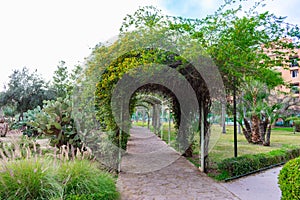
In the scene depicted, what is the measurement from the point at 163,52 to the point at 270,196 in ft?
11.1

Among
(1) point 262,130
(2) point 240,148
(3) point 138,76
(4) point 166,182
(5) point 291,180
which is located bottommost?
(4) point 166,182

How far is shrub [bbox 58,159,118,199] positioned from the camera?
3.33 meters

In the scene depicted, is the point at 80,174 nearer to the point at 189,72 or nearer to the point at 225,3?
the point at 189,72

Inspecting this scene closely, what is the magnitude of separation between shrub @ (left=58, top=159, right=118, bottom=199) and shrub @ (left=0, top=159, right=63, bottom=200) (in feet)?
0.54

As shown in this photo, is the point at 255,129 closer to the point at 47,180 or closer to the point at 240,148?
the point at 240,148

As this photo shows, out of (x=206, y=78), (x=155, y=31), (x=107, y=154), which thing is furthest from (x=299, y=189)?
(x=107, y=154)

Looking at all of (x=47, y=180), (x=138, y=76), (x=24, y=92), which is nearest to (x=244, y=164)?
(x=138, y=76)

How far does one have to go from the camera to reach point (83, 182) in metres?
3.47

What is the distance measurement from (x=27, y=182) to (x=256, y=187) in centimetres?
408

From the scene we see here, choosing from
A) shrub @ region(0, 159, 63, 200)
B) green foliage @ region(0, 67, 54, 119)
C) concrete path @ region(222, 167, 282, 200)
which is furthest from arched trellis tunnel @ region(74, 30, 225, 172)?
green foliage @ region(0, 67, 54, 119)

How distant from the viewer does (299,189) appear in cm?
249

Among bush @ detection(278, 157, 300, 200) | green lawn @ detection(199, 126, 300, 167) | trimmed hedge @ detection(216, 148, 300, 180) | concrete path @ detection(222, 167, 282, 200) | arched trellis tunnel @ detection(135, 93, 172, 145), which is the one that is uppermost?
arched trellis tunnel @ detection(135, 93, 172, 145)

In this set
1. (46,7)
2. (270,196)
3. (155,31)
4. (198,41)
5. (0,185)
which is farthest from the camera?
(46,7)

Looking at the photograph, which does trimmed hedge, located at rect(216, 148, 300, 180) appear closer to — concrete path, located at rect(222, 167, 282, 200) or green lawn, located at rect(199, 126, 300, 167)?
concrete path, located at rect(222, 167, 282, 200)
